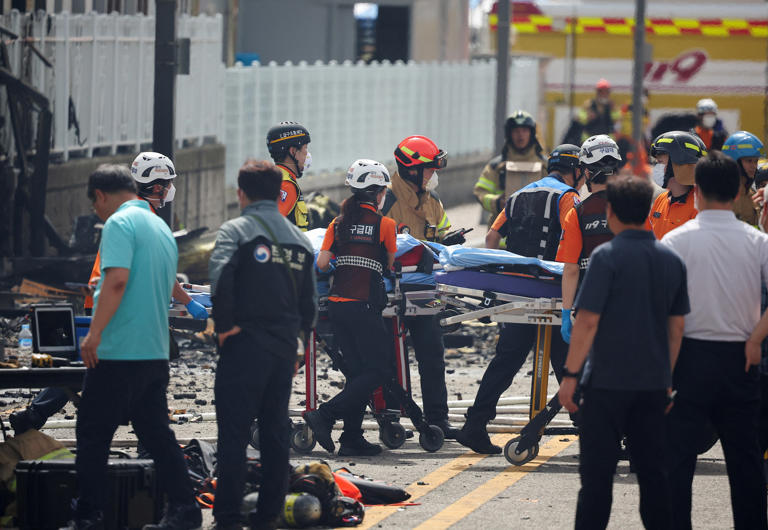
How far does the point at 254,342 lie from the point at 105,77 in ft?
35.6

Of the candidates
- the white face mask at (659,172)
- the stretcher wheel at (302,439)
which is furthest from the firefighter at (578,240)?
the stretcher wheel at (302,439)

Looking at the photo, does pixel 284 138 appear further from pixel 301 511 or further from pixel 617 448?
pixel 617 448

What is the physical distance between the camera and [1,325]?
43.8ft

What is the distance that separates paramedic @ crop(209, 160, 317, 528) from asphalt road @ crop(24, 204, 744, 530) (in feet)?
1.87

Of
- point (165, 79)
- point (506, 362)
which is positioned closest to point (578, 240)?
point (506, 362)

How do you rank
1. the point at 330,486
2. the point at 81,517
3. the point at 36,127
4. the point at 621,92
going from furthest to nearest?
1. the point at 621,92
2. the point at 36,127
3. the point at 330,486
4. the point at 81,517

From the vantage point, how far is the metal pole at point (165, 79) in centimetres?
1209

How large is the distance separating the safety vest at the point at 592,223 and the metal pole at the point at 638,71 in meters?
19.5

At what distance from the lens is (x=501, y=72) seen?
20859 millimetres

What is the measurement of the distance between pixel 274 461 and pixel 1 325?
6.88m

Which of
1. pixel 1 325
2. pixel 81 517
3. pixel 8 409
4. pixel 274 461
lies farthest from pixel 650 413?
pixel 1 325

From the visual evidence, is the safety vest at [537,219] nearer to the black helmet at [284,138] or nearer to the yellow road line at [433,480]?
the yellow road line at [433,480]

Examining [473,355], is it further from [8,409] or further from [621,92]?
[621,92]

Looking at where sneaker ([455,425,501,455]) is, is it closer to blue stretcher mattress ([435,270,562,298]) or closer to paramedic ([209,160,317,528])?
blue stretcher mattress ([435,270,562,298])
